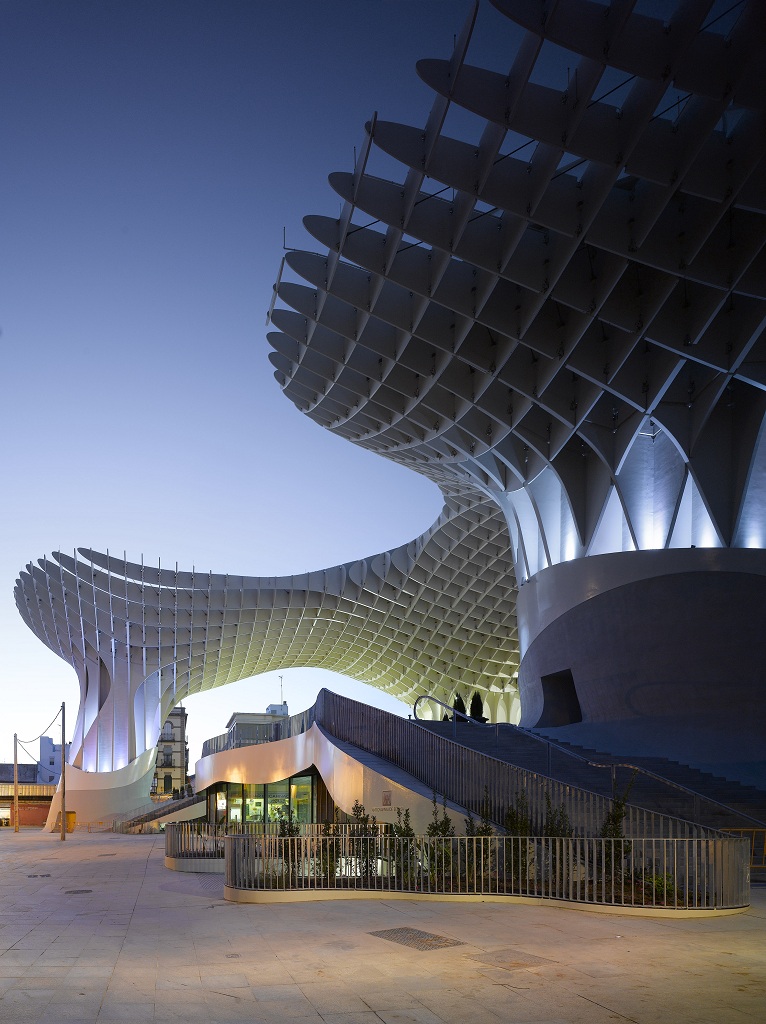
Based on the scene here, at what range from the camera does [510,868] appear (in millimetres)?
15820

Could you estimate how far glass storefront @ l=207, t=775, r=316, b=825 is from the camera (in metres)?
41.1

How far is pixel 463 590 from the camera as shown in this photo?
68.1 metres

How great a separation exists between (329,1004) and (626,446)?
86.3ft

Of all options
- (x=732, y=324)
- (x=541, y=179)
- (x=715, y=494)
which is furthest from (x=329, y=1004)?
(x=715, y=494)

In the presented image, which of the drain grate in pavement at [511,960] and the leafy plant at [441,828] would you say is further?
the leafy plant at [441,828]

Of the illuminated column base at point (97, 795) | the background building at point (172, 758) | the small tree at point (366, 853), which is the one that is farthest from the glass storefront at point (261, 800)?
the background building at point (172, 758)

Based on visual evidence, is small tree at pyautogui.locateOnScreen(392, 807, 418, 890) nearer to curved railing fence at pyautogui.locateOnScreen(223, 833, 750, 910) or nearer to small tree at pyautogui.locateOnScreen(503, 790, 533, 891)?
curved railing fence at pyautogui.locateOnScreen(223, 833, 750, 910)

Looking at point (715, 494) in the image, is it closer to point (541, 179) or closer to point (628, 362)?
point (628, 362)

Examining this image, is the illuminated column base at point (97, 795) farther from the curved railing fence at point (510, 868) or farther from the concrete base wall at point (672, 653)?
the curved railing fence at point (510, 868)

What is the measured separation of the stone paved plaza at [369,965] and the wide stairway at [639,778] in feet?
17.9

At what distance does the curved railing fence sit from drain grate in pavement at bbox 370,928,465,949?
3398mm

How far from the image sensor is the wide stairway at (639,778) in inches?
847

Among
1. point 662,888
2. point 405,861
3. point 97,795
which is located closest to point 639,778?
point 405,861

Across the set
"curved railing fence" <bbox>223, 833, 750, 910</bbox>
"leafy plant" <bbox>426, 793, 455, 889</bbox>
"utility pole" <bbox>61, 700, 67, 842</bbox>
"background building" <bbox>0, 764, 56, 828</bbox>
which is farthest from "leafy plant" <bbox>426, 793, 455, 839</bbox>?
"background building" <bbox>0, 764, 56, 828</bbox>
